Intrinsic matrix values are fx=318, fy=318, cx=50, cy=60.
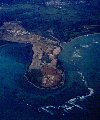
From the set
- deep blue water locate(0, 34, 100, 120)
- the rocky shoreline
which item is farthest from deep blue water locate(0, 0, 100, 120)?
the rocky shoreline

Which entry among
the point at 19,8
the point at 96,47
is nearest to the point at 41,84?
the point at 96,47

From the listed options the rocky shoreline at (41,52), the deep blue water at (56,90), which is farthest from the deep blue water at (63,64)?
the rocky shoreline at (41,52)

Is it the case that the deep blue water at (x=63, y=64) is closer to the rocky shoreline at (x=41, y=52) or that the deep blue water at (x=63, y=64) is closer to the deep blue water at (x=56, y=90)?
the deep blue water at (x=56, y=90)

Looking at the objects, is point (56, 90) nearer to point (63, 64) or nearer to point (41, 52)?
point (63, 64)

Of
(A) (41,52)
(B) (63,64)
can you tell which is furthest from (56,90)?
(A) (41,52)

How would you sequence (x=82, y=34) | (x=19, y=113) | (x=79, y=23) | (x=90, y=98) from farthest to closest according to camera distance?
(x=79, y=23) < (x=82, y=34) < (x=90, y=98) < (x=19, y=113)

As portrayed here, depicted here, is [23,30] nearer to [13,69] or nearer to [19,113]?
[13,69]

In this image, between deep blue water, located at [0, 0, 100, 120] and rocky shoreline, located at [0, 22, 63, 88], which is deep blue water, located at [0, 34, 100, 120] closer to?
deep blue water, located at [0, 0, 100, 120]
